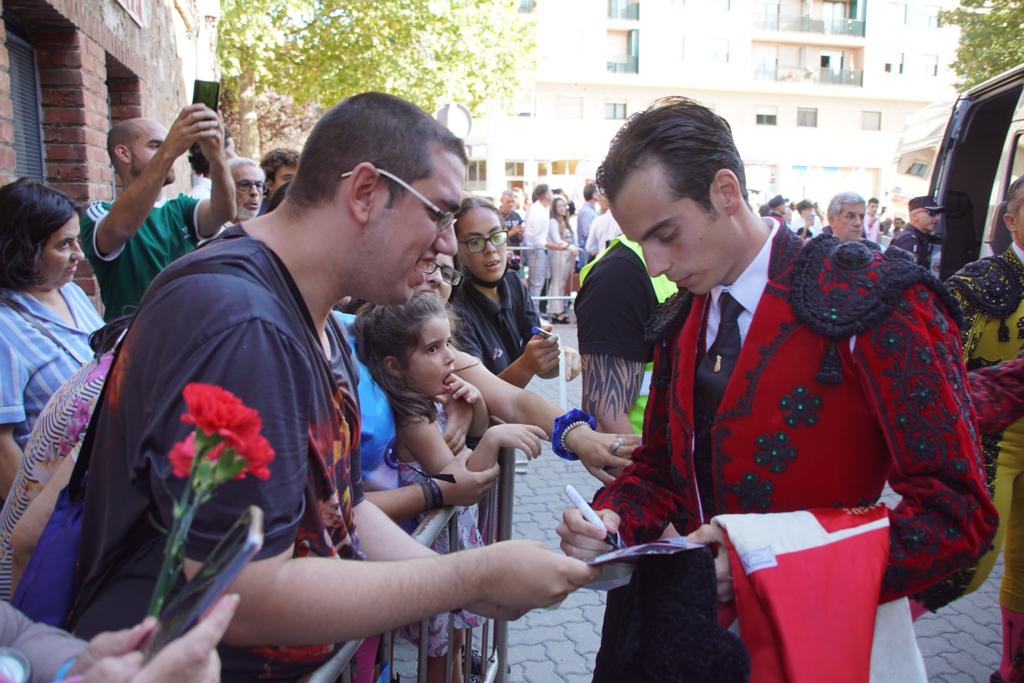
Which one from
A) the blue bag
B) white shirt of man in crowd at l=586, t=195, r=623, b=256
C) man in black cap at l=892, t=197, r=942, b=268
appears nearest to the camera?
the blue bag

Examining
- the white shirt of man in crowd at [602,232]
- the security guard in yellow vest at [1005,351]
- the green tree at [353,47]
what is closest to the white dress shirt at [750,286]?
the security guard in yellow vest at [1005,351]

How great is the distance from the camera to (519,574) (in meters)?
1.52

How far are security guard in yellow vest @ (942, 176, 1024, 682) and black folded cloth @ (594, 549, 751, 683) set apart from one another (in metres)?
2.20

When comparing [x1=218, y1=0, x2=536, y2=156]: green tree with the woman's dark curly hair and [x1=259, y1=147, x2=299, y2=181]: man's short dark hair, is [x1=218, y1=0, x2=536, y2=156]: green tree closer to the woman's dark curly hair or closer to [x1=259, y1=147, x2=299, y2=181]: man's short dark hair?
[x1=259, y1=147, x2=299, y2=181]: man's short dark hair

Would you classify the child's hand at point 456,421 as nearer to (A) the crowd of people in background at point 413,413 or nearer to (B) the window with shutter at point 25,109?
(A) the crowd of people in background at point 413,413

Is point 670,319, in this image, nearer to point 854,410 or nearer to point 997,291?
point 854,410

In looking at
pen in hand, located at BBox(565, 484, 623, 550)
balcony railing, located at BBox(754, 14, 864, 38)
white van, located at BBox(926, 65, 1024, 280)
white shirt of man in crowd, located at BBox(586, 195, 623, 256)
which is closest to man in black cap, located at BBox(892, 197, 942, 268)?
white van, located at BBox(926, 65, 1024, 280)

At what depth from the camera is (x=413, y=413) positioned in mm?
2707

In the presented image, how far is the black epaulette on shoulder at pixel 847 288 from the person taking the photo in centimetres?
168

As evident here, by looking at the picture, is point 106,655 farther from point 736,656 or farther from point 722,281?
point 722,281

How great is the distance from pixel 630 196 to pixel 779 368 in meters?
0.58

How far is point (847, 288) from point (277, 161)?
4.26 meters

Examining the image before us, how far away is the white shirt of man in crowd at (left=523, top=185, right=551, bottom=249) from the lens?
14102 millimetres

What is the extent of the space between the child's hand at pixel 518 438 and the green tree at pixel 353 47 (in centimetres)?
1442
